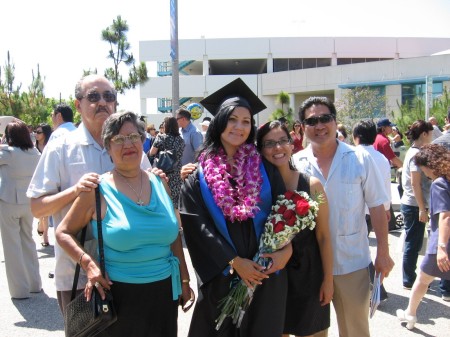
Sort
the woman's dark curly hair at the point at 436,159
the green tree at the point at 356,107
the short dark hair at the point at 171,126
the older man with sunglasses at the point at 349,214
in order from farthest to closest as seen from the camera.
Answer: the green tree at the point at 356,107 < the short dark hair at the point at 171,126 < the woman's dark curly hair at the point at 436,159 < the older man with sunglasses at the point at 349,214

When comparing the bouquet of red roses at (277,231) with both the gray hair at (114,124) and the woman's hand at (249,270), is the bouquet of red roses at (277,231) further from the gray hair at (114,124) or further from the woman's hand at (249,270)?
the gray hair at (114,124)

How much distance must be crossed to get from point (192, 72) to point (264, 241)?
2001 inches

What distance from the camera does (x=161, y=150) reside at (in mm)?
8336

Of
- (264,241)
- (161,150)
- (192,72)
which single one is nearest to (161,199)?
(264,241)

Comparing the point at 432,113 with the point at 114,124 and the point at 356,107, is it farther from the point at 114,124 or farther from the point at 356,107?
the point at 114,124

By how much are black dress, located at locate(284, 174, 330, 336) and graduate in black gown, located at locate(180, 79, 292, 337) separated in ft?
0.67

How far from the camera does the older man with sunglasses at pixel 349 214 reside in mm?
3424

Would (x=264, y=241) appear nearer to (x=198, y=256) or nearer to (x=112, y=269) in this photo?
(x=198, y=256)

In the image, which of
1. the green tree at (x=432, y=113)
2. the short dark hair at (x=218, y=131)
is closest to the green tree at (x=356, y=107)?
the green tree at (x=432, y=113)

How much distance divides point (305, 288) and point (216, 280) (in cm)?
69

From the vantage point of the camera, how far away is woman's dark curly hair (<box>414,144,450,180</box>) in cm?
474

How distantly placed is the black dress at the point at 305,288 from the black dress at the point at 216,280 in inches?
8.8

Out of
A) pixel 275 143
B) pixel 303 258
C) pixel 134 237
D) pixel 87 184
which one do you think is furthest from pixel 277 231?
pixel 87 184

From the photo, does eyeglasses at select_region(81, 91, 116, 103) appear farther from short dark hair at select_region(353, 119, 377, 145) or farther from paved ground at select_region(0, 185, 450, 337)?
short dark hair at select_region(353, 119, 377, 145)
